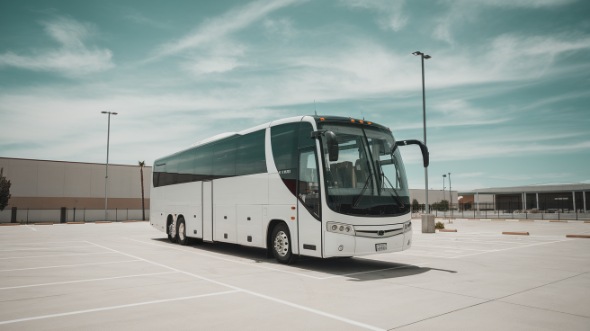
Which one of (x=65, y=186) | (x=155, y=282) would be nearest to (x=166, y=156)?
(x=155, y=282)

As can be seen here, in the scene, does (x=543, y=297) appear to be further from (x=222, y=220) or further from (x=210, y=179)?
(x=210, y=179)

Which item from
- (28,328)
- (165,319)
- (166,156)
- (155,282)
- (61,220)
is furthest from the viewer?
(61,220)

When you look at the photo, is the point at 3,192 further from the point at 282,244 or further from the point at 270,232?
the point at 282,244

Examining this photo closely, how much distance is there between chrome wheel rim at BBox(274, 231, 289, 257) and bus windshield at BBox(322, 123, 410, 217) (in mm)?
2094

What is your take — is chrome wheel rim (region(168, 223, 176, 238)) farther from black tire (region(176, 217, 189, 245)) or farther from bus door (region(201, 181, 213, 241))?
bus door (region(201, 181, 213, 241))

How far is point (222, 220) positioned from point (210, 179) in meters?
1.71

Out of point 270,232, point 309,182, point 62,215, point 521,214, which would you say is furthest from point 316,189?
point 521,214

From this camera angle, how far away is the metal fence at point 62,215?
50.2 metres

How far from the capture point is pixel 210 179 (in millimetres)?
15250

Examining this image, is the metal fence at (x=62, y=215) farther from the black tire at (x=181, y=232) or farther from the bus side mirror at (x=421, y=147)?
the bus side mirror at (x=421, y=147)

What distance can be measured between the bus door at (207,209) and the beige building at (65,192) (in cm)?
4424

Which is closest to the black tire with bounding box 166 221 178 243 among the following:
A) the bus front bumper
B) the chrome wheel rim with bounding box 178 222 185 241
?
the chrome wheel rim with bounding box 178 222 185 241

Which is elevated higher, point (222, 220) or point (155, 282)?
point (222, 220)

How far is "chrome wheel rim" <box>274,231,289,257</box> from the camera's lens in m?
11.1
